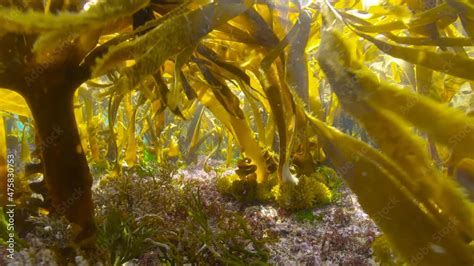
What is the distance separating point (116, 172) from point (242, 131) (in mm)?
959

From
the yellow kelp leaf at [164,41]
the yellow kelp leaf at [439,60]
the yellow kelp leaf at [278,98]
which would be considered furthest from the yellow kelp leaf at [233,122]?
the yellow kelp leaf at [439,60]

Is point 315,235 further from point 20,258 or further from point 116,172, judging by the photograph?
point 20,258

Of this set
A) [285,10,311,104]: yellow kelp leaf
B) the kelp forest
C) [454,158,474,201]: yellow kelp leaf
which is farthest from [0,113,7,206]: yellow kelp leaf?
[454,158,474,201]: yellow kelp leaf

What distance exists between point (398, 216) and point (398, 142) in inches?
9.2

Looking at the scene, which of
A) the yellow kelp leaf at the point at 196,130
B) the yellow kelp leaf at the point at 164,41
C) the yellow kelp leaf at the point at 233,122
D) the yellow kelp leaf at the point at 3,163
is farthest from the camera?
the yellow kelp leaf at the point at 196,130

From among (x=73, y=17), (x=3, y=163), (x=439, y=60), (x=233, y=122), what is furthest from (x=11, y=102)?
(x=439, y=60)

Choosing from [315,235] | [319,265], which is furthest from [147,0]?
[315,235]

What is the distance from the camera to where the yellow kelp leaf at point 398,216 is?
1059mm

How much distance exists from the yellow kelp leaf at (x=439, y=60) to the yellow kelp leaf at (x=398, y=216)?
0.51 meters

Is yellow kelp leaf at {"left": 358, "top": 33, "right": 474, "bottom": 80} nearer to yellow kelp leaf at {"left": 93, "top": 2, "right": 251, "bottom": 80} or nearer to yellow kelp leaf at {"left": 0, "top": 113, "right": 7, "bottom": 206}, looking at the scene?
yellow kelp leaf at {"left": 93, "top": 2, "right": 251, "bottom": 80}

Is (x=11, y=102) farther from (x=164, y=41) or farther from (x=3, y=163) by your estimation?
(x=164, y=41)

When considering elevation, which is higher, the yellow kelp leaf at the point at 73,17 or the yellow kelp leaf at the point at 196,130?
the yellow kelp leaf at the point at 196,130

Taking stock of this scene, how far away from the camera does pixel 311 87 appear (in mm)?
2531

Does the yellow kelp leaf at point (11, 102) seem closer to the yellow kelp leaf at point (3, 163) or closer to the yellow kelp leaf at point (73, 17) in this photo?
the yellow kelp leaf at point (3, 163)
